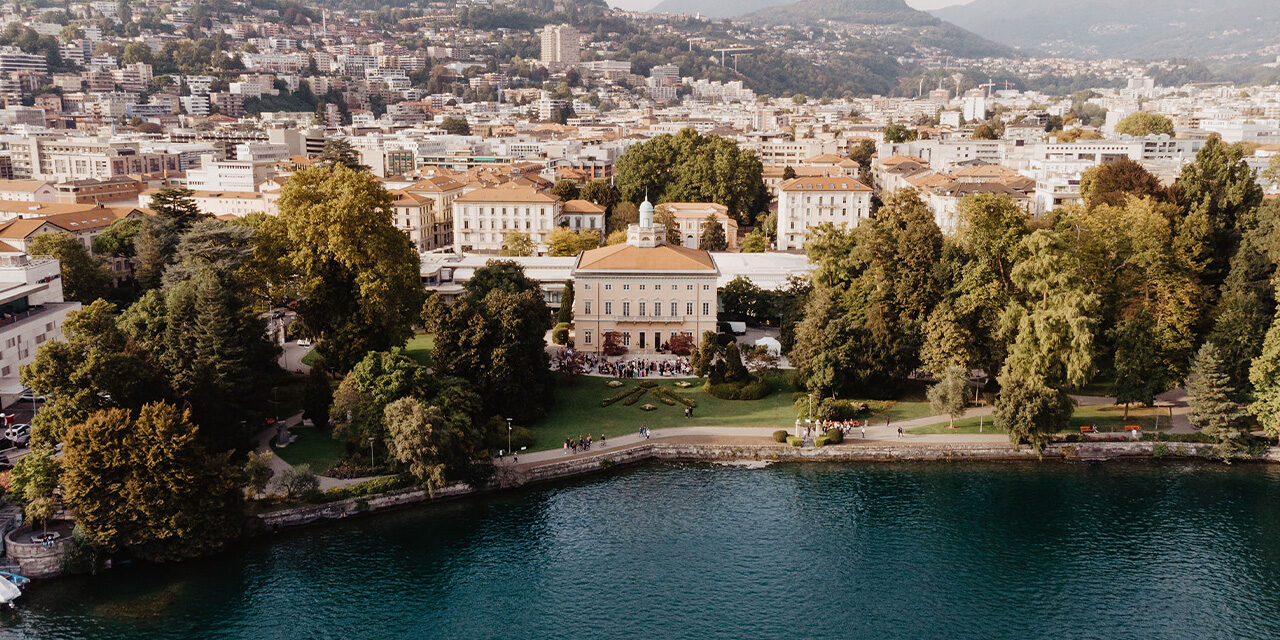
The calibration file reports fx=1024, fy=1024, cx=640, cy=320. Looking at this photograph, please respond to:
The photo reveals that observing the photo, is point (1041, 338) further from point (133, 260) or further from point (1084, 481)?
point (133, 260)

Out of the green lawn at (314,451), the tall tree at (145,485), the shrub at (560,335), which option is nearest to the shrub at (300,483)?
the green lawn at (314,451)

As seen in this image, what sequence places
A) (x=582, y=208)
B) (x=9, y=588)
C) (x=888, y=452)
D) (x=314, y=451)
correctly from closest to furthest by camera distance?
1. (x=9, y=588)
2. (x=314, y=451)
3. (x=888, y=452)
4. (x=582, y=208)

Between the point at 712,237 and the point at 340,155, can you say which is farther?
the point at 340,155

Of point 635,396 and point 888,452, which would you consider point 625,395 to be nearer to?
point 635,396

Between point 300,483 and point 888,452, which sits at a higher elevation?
point 300,483

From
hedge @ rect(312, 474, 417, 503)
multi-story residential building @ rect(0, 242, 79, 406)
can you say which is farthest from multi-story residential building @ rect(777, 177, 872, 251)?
multi-story residential building @ rect(0, 242, 79, 406)

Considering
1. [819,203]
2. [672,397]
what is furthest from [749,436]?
[819,203]

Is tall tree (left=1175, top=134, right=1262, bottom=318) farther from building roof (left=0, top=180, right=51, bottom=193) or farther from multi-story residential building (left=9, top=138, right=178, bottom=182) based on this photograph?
multi-story residential building (left=9, top=138, right=178, bottom=182)

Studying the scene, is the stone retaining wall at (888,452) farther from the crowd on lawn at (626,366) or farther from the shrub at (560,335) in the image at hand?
the shrub at (560,335)
